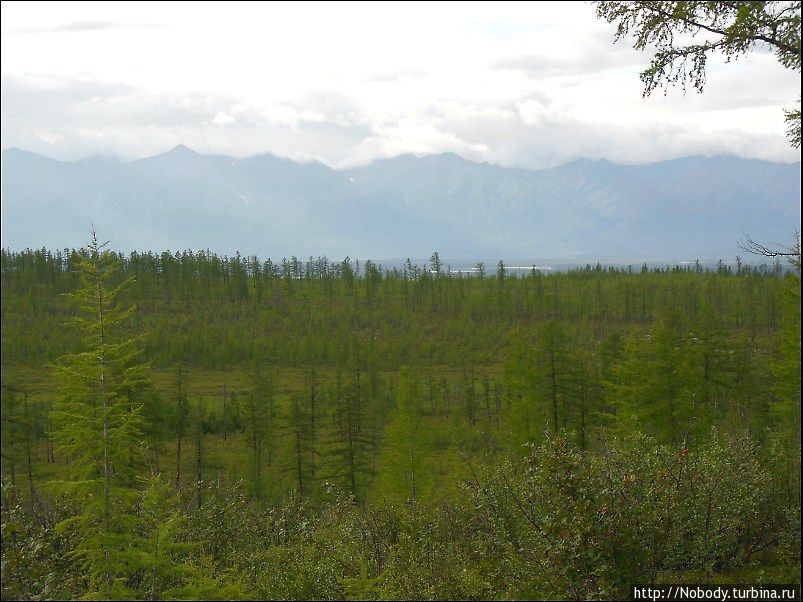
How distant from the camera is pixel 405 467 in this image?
119 feet

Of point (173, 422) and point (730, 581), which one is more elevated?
point (730, 581)

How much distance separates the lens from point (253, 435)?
51.8 metres

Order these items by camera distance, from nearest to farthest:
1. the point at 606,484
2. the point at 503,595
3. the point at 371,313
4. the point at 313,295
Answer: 1. the point at 503,595
2. the point at 606,484
3. the point at 371,313
4. the point at 313,295

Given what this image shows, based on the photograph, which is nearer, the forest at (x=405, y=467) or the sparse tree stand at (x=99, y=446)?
the forest at (x=405, y=467)

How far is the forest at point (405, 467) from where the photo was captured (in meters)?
10.5

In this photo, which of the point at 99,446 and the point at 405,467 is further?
the point at 405,467

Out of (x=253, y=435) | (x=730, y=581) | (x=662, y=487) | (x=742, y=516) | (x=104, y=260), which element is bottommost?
(x=253, y=435)

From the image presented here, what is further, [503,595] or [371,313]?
[371,313]

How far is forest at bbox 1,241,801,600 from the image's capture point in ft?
34.4

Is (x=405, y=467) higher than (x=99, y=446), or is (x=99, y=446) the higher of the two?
(x=99, y=446)

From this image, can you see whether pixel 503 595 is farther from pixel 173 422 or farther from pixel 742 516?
pixel 173 422

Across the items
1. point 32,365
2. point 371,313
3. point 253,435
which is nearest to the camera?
point 253,435

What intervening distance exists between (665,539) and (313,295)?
14061cm

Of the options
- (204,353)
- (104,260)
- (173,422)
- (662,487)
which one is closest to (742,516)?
(662,487)
